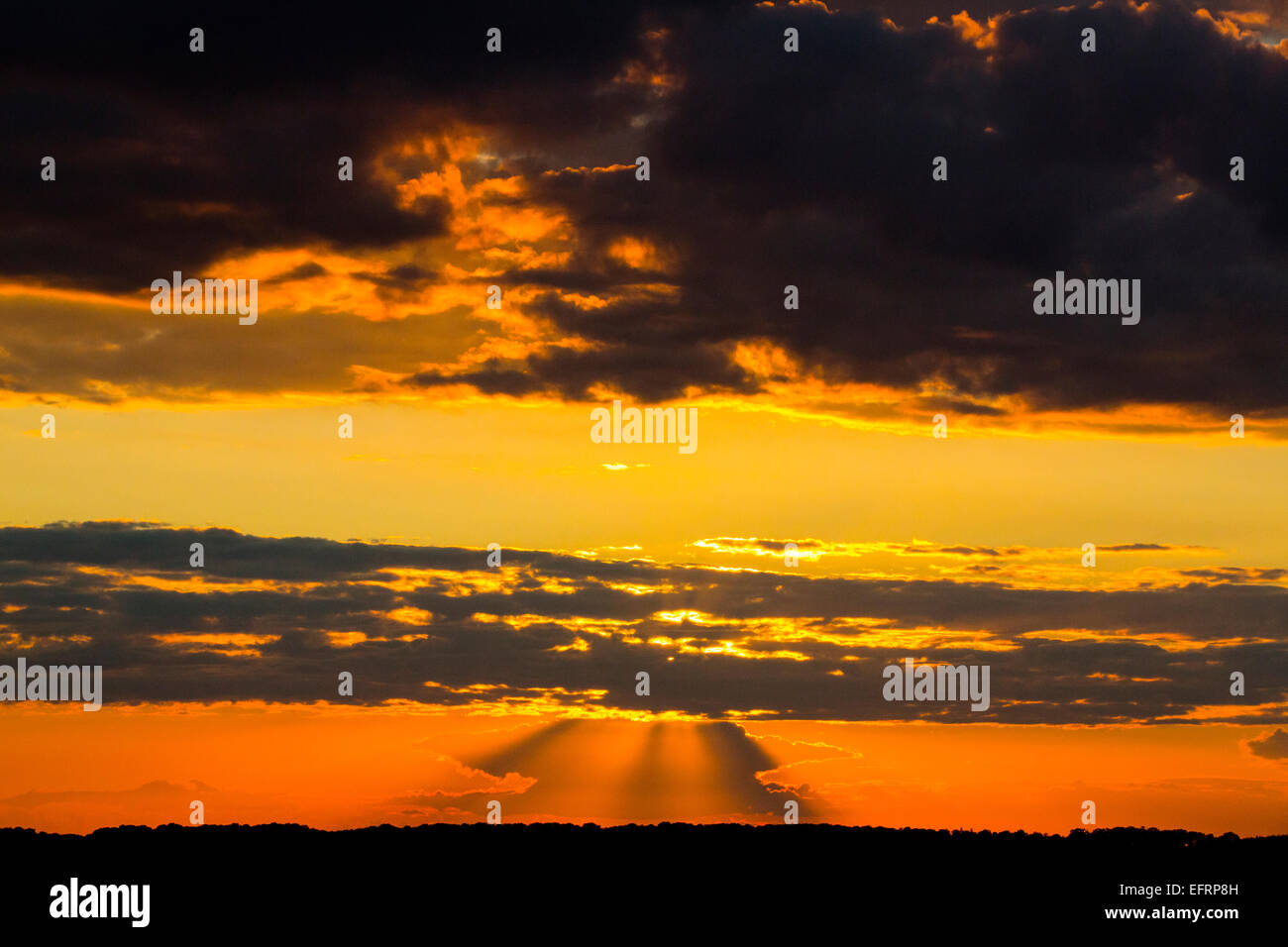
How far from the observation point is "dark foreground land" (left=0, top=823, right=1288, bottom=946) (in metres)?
117

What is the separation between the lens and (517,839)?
158625mm
